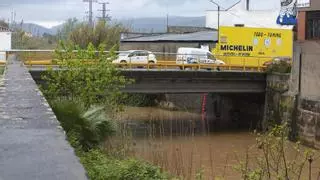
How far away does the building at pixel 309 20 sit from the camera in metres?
33.2

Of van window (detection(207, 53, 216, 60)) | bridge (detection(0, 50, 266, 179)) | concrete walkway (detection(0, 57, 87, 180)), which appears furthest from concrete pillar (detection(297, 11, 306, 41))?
concrete walkway (detection(0, 57, 87, 180))

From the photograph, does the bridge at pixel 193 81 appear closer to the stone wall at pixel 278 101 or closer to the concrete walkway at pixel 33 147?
the stone wall at pixel 278 101

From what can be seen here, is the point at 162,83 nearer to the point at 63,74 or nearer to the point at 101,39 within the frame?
the point at 63,74

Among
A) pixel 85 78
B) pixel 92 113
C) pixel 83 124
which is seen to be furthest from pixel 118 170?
pixel 85 78

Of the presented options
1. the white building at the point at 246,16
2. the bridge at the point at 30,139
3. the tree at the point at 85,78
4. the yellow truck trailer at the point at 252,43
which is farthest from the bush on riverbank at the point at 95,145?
the white building at the point at 246,16

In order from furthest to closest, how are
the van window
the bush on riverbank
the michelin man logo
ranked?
the michelin man logo, the van window, the bush on riverbank

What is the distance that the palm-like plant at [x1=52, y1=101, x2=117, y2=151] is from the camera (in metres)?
10.6

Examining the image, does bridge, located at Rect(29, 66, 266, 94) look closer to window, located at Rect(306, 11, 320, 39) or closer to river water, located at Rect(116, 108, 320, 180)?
river water, located at Rect(116, 108, 320, 180)

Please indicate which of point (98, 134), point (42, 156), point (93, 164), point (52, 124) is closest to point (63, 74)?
point (98, 134)

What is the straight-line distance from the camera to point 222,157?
84.8 feet

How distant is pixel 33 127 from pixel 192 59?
40022 mm

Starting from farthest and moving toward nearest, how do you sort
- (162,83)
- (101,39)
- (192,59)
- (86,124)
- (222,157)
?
(101,39)
(192,59)
(162,83)
(222,157)
(86,124)

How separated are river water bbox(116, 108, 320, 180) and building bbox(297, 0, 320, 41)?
257 inches

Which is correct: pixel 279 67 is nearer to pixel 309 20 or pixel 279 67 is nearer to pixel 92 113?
pixel 309 20
